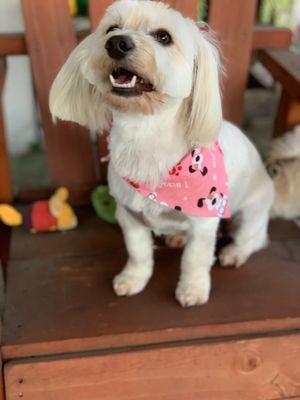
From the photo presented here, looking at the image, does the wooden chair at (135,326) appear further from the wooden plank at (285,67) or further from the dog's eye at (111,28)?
the dog's eye at (111,28)

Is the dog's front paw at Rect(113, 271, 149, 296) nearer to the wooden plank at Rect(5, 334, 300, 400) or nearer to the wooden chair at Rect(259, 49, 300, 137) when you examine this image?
the wooden plank at Rect(5, 334, 300, 400)

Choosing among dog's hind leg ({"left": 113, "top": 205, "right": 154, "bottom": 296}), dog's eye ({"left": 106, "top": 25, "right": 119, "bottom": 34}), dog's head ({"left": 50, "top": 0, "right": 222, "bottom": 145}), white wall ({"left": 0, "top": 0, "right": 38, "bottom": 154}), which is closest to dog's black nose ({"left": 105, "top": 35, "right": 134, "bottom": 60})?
dog's head ({"left": 50, "top": 0, "right": 222, "bottom": 145})

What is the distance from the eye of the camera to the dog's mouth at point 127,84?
0.84 metres

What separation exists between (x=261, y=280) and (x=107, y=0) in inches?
30.8

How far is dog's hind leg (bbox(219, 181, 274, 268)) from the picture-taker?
4.04 feet

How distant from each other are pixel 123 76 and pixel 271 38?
2.32 feet

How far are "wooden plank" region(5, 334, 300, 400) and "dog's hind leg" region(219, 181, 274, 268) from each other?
247mm

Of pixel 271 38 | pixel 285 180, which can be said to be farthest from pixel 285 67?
pixel 285 180

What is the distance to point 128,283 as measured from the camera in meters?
1.16

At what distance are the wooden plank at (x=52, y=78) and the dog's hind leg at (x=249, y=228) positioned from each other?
1.53 feet

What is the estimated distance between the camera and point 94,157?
4.79 ft

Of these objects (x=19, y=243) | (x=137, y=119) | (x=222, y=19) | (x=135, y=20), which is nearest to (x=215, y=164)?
(x=137, y=119)

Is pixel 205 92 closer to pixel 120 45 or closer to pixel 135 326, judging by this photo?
pixel 120 45

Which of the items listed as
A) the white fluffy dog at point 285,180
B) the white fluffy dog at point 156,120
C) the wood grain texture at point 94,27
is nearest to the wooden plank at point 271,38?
the wood grain texture at point 94,27
